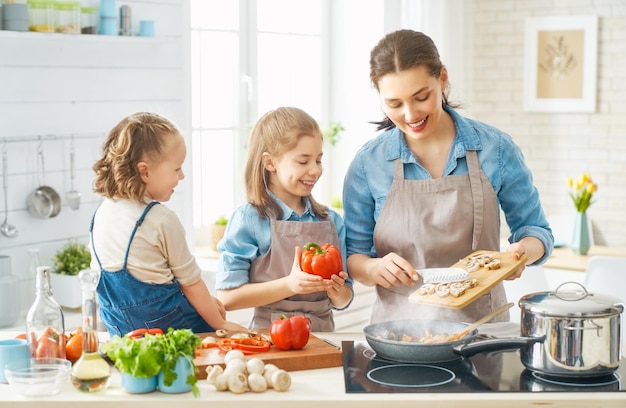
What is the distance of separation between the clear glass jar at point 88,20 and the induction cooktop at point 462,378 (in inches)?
99.6

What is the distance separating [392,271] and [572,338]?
2.27 ft

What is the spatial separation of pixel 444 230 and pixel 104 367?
126cm

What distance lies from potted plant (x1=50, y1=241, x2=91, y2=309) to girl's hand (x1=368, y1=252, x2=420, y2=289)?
1.73 metres

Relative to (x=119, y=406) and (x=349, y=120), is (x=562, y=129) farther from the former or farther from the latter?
(x=119, y=406)

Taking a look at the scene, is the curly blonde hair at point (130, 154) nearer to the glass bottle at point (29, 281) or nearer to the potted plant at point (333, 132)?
the glass bottle at point (29, 281)

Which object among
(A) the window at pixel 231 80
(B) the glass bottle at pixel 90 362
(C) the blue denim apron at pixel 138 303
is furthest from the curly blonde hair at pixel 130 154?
(A) the window at pixel 231 80

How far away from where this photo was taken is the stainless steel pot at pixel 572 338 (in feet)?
7.05

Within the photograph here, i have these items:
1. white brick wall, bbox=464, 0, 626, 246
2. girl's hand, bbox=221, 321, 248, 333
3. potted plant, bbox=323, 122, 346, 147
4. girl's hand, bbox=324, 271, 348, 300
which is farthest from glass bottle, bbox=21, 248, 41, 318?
white brick wall, bbox=464, 0, 626, 246

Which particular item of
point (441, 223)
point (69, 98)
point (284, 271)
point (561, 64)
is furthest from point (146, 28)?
point (561, 64)

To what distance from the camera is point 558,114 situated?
22.5 feet

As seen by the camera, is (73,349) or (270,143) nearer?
(73,349)

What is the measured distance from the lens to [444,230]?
2.93 m

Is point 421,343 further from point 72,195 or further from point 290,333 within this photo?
point 72,195

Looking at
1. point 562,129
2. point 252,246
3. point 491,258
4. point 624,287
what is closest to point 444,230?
point 491,258
